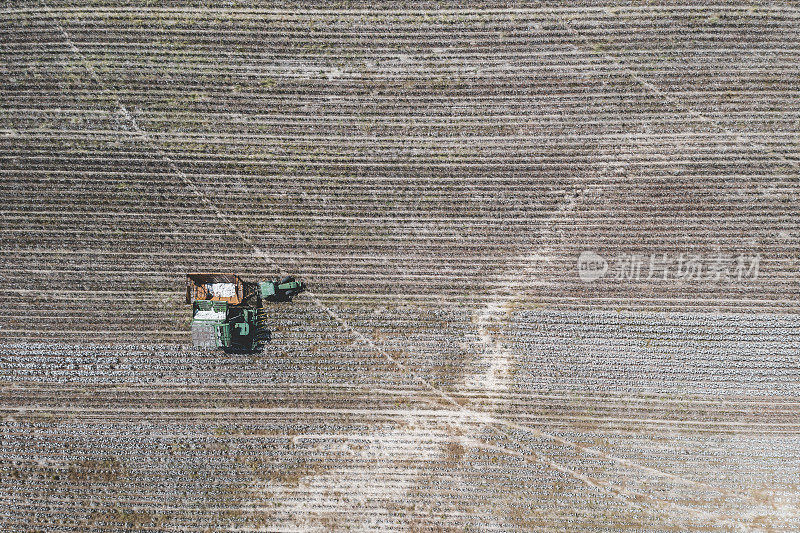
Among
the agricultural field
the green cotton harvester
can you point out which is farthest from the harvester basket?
the agricultural field

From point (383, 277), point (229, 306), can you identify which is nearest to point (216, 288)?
point (229, 306)

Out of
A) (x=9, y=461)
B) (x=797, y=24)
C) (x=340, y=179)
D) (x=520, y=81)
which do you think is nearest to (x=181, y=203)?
(x=340, y=179)

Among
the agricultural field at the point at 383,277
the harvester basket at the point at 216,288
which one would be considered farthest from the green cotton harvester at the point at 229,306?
the agricultural field at the point at 383,277

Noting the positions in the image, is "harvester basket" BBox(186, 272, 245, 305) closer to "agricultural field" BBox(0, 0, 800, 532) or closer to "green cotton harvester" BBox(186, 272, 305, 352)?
"green cotton harvester" BBox(186, 272, 305, 352)

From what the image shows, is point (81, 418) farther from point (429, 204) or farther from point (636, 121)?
point (636, 121)

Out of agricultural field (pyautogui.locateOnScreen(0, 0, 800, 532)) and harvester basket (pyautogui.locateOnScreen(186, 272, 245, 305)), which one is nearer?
harvester basket (pyautogui.locateOnScreen(186, 272, 245, 305))

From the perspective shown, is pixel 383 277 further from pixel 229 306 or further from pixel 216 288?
pixel 216 288
